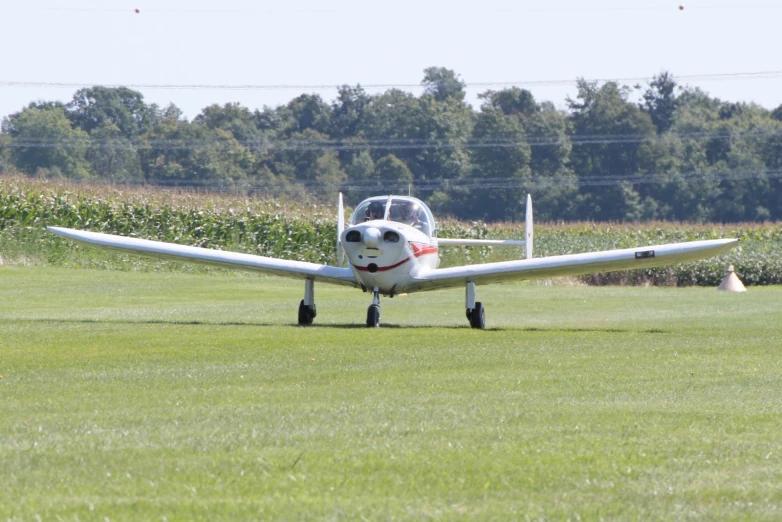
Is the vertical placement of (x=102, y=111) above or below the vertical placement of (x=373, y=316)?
above

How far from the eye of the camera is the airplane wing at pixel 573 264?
1989 cm

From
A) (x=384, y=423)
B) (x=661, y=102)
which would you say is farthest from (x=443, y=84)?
(x=384, y=423)

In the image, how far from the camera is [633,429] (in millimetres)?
8812

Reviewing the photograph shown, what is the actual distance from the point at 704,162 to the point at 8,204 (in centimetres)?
6777

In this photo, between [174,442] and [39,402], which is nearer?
[174,442]

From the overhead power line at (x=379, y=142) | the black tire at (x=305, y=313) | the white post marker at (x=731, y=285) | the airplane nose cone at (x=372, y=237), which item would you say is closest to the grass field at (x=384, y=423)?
the airplane nose cone at (x=372, y=237)

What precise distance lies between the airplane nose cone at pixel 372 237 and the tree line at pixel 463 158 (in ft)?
187

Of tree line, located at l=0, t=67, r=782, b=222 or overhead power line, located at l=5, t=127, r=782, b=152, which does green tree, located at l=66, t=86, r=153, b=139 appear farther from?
overhead power line, located at l=5, t=127, r=782, b=152

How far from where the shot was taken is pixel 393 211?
21.1 meters

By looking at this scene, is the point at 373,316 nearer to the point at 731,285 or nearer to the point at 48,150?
the point at 731,285

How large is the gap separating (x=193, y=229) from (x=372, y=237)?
80.9 ft

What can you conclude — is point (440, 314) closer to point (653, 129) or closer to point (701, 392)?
point (701, 392)

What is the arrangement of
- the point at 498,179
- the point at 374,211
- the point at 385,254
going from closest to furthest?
the point at 385,254
the point at 374,211
the point at 498,179

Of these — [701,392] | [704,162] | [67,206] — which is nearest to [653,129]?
[704,162]
